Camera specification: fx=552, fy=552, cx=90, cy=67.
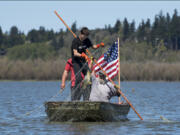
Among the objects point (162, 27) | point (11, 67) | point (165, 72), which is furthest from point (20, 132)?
point (162, 27)

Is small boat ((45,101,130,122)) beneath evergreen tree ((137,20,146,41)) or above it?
beneath

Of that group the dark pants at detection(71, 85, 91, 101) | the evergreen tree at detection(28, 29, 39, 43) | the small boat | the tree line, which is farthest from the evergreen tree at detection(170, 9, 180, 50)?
the small boat

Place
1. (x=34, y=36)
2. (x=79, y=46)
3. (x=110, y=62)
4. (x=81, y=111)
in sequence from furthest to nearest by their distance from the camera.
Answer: (x=34, y=36) < (x=110, y=62) < (x=79, y=46) < (x=81, y=111)

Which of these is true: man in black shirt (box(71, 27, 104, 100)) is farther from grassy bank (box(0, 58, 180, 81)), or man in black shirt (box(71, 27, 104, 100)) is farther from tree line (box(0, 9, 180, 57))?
tree line (box(0, 9, 180, 57))

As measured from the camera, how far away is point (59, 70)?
5641cm

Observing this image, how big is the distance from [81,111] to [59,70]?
134 feet

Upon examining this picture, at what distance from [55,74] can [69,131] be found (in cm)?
4246

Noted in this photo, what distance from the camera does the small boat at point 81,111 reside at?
1566cm

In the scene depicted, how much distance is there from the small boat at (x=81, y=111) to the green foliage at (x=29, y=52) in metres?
75.5

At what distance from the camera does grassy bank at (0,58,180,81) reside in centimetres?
5303

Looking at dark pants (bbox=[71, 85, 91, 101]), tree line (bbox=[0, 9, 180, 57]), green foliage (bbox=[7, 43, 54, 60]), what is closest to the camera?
dark pants (bbox=[71, 85, 91, 101])

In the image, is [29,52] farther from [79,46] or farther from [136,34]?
[79,46]

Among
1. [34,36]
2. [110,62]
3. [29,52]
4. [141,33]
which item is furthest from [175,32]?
[110,62]

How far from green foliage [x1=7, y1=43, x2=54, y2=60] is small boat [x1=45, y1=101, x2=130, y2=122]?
75.5 metres
